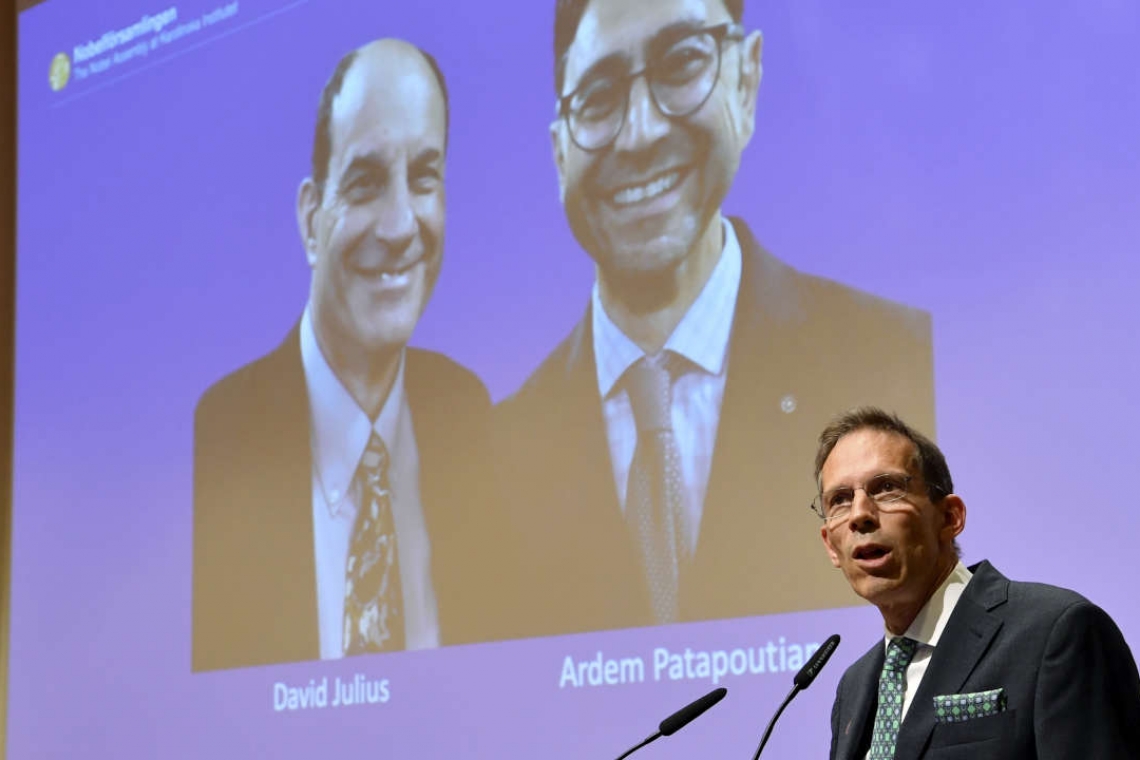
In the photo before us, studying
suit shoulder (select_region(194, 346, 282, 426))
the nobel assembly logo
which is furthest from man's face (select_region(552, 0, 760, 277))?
the nobel assembly logo

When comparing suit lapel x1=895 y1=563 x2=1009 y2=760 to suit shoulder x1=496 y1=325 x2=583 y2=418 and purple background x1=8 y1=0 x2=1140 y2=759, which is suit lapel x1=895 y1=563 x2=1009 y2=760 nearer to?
purple background x1=8 y1=0 x2=1140 y2=759

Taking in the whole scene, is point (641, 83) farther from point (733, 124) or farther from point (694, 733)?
point (694, 733)

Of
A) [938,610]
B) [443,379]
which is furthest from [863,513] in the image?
[443,379]

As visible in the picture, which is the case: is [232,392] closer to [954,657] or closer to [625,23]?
[625,23]

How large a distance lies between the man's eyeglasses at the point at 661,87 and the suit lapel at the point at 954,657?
2.22 meters

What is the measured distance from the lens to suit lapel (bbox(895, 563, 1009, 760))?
2049 millimetres

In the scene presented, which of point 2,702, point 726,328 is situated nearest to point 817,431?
point 726,328

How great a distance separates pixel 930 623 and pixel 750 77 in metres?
2.13

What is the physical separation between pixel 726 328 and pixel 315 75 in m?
1.81

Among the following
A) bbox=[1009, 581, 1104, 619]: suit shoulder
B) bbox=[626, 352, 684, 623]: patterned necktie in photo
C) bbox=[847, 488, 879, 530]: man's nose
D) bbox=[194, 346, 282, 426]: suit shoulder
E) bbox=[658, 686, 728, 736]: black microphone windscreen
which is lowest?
bbox=[1009, 581, 1104, 619]: suit shoulder

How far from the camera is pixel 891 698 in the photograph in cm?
218

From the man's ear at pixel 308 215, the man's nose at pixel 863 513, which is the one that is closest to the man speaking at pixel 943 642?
the man's nose at pixel 863 513

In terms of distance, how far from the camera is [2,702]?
5.62 meters

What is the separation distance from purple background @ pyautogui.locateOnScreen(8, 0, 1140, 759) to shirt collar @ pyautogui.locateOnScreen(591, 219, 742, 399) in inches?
4.7
